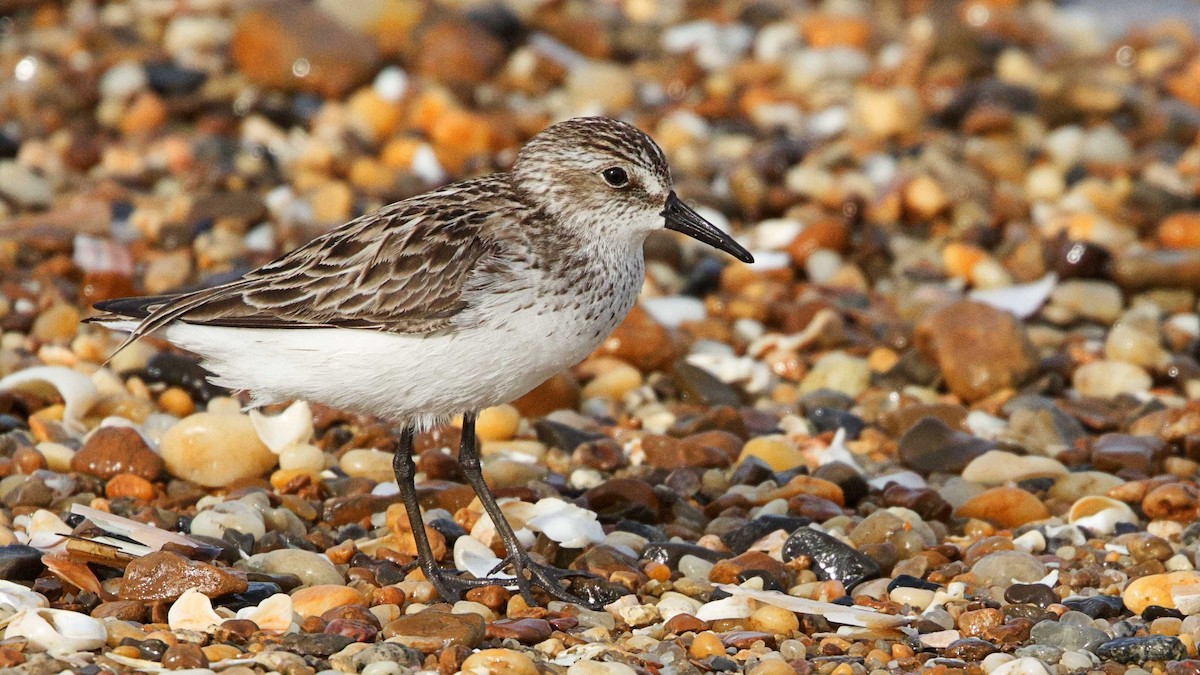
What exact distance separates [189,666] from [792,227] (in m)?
6.74

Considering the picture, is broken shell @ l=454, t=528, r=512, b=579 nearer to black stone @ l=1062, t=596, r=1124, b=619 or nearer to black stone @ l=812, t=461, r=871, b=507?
black stone @ l=812, t=461, r=871, b=507

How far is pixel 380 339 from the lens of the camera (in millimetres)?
6156

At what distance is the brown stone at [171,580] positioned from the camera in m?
5.66

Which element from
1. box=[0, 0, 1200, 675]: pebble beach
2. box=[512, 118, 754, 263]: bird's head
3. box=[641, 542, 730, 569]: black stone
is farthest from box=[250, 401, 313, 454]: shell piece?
box=[641, 542, 730, 569]: black stone

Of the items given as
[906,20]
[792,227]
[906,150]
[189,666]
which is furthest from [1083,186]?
[189,666]

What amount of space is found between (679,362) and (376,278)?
3.03 meters

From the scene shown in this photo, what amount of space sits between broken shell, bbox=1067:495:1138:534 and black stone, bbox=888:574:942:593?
1026 mm

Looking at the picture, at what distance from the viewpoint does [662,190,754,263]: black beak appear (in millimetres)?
6551

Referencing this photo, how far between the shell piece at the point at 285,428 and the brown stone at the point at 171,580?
5.21 feet

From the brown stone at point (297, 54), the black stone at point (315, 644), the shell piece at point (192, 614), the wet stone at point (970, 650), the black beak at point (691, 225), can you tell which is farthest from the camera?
the brown stone at point (297, 54)

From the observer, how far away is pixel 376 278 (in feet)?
20.5

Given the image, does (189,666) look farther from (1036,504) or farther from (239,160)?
(239,160)

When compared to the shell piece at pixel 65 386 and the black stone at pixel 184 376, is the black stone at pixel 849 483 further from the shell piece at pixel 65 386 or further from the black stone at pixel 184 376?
the shell piece at pixel 65 386

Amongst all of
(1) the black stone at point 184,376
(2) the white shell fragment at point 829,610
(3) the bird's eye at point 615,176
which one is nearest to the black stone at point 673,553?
(2) the white shell fragment at point 829,610
